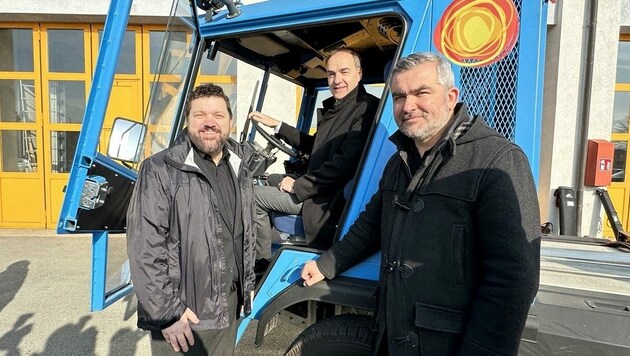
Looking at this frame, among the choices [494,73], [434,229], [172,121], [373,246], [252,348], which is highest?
[494,73]

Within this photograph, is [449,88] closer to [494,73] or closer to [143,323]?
[494,73]

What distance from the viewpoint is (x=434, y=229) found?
118 cm

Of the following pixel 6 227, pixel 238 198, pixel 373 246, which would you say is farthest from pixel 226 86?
pixel 6 227

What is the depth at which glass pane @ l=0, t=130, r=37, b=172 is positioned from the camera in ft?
20.8

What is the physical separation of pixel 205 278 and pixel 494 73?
1.52 metres

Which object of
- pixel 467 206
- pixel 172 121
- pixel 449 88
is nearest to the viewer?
pixel 467 206

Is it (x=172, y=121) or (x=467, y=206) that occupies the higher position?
(x=172, y=121)

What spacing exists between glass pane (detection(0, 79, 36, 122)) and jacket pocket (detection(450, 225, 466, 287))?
7.43 metres

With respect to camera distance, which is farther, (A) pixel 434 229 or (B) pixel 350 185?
(B) pixel 350 185

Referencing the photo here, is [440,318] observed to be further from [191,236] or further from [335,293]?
[191,236]

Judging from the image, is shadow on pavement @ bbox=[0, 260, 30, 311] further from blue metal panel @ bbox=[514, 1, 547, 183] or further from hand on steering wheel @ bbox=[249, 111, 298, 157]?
blue metal panel @ bbox=[514, 1, 547, 183]

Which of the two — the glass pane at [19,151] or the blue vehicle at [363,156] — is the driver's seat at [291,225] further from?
the glass pane at [19,151]

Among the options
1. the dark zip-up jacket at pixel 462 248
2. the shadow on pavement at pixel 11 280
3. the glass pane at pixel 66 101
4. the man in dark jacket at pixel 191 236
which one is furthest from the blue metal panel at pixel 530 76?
the glass pane at pixel 66 101

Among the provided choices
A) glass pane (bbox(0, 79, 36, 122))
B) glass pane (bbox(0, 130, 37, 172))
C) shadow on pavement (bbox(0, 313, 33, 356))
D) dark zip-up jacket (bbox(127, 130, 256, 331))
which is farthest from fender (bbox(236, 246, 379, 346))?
glass pane (bbox(0, 79, 36, 122))
